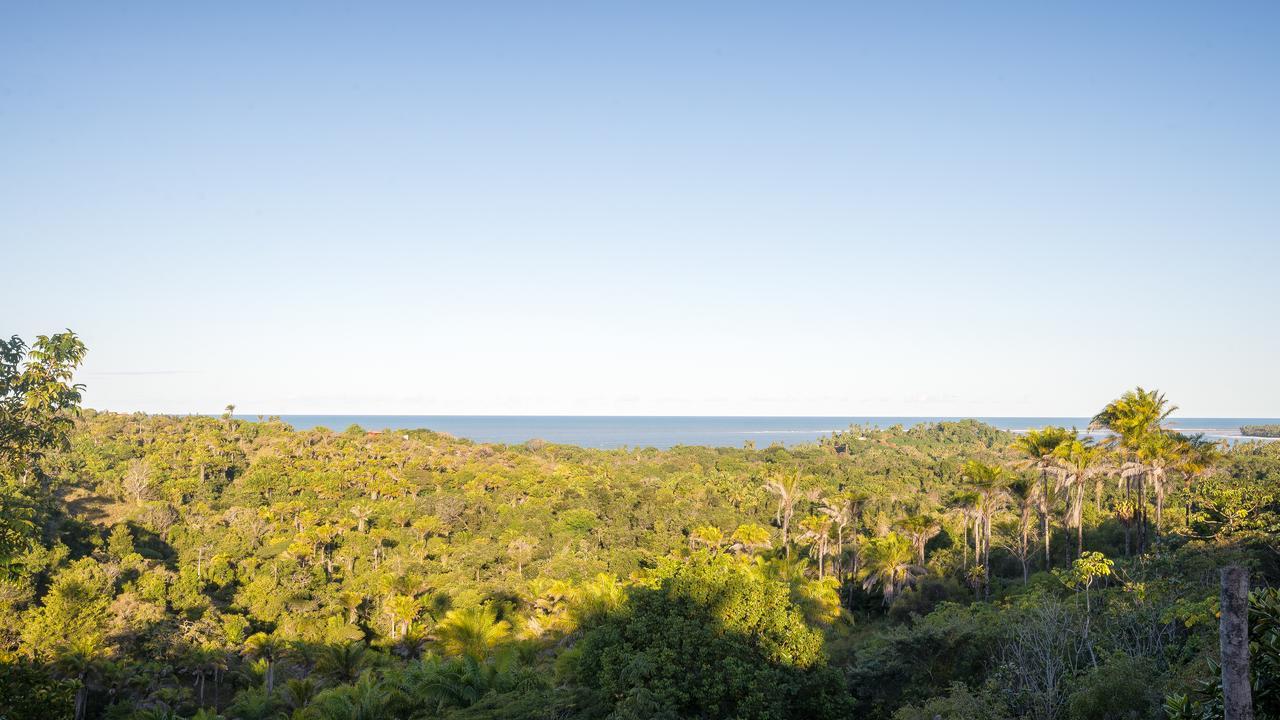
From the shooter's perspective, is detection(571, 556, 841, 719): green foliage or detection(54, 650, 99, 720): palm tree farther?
detection(54, 650, 99, 720): palm tree

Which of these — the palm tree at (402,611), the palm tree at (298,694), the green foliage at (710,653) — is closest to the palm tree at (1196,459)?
the green foliage at (710,653)

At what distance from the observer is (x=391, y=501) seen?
243ft

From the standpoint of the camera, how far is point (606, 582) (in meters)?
42.3

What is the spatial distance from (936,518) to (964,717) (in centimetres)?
4022

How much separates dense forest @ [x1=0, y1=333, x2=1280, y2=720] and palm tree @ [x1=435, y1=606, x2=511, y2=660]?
13 centimetres

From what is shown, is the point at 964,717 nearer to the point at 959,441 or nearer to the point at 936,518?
the point at 936,518

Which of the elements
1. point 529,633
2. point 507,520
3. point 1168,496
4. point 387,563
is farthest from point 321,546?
point 1168,496

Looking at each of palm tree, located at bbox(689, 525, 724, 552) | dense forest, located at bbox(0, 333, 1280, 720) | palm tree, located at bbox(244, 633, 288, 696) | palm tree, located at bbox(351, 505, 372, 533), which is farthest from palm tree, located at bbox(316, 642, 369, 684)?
palm tree, located at bbox(351, 505, 372, 533)

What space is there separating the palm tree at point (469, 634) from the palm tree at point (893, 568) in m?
22.9

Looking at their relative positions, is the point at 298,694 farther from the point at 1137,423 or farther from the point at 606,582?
the point at 1137,423

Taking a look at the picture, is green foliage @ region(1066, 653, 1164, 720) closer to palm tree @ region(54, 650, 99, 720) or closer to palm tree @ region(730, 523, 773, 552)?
palm tree @ region(730, 523, 773, 552)

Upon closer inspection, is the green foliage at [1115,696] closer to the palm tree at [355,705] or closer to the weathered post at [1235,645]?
the weathered post at [1235,645]

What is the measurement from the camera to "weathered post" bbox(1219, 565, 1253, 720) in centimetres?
700

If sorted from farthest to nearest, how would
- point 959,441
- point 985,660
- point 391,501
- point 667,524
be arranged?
point 959,441, point 391,501, point 667,524, point 985,660
